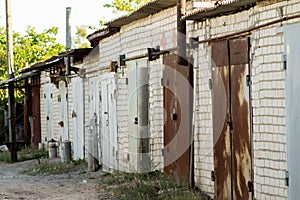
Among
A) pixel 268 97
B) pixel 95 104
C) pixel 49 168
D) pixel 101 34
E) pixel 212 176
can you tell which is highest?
pixel 101 34

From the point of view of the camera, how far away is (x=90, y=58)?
18.2 meters

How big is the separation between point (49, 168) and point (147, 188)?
22.4 ft

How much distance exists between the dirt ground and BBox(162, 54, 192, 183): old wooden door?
4.49 feet

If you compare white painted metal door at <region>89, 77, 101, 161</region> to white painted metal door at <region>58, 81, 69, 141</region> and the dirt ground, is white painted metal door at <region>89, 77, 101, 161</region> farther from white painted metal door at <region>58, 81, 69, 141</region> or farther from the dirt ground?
white painted metal door at <region>58, 81, 69, 141</region>

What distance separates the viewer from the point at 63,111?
69.5 feet

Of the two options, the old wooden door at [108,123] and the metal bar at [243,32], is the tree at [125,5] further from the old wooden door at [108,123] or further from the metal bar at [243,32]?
the metal bar at [243,32]

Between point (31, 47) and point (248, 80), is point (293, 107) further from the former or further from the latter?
point (31, 47)

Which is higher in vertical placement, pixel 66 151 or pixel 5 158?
pixel 66 151

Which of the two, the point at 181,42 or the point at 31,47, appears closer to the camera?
the point at 181,42

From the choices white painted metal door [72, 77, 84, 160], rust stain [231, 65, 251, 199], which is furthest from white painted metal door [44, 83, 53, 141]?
rust stain [231, 65, 251, 199]

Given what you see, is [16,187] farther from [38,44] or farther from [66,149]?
[38,44]

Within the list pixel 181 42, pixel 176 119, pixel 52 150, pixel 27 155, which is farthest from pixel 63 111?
pixel 181 42

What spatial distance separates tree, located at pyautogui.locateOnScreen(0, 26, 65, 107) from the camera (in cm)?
3425

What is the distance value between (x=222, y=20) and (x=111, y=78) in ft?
19.6
